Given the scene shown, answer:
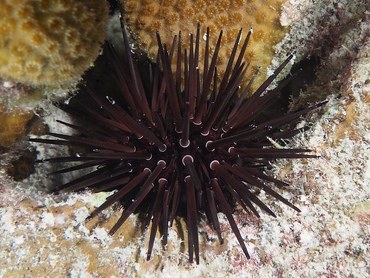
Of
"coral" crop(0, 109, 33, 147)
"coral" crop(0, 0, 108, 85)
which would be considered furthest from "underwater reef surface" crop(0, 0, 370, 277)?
"coral" crop(0, 0, 108, 85)

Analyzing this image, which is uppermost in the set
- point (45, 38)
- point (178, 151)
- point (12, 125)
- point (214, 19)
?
point (214, 19)

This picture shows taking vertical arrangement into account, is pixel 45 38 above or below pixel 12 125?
above

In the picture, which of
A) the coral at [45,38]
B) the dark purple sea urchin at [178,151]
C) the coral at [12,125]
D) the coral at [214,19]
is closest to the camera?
the coral at [45,38]

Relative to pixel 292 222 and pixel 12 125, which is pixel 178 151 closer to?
pixel 292 222

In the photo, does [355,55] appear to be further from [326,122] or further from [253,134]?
[253,134]

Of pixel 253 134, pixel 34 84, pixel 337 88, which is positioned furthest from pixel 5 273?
pixel 337 88

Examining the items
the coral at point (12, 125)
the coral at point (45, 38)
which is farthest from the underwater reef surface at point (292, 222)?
the coral at point (45, 38)

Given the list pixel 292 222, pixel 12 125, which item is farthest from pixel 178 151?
pixel 12 125

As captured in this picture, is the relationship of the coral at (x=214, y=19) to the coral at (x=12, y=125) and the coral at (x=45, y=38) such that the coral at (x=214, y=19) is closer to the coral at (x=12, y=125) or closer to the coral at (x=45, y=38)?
the coral at (x=45, y=38)
